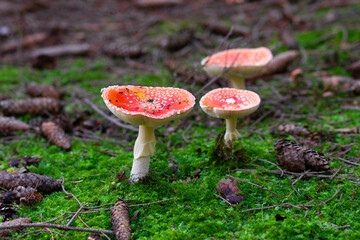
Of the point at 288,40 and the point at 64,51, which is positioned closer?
the point at 288,40

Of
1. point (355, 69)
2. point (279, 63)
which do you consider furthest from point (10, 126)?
point (355, 69)

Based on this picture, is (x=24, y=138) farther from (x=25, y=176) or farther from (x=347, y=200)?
(x=347, y=200)

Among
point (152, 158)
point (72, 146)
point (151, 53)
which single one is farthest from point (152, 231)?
point (151, 53)

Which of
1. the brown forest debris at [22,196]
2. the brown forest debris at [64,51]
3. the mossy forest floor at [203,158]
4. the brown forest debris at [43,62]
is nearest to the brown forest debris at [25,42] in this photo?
the brown forest debris at [64,51]

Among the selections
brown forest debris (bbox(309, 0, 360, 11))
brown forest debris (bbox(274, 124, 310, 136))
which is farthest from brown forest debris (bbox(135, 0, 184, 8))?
brown forest debris (bbox(274, 124, 310, 136))

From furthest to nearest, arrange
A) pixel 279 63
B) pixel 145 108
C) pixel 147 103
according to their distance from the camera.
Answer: pixel 279 63, pixel 147 103, pixel 145 108

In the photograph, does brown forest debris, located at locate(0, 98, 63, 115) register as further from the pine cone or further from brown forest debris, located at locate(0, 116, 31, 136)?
the pine cone

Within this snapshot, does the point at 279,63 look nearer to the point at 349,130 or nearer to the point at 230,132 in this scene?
the point at 349,130
